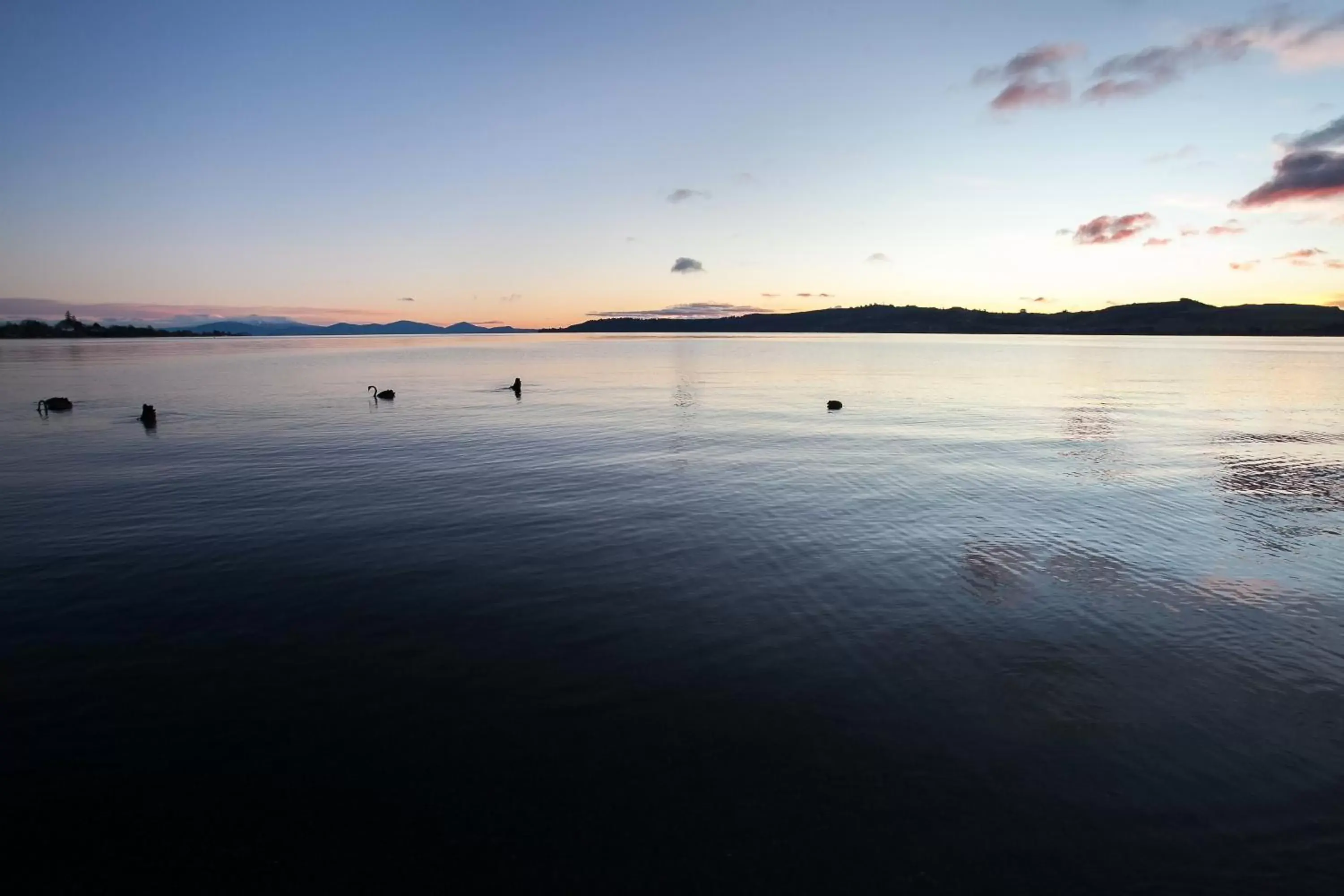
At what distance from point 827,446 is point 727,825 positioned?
2788 cm

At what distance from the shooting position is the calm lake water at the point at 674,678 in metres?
7.66

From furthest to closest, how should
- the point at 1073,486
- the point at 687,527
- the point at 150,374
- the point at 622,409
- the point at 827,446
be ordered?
the point at 150,374 < the point at 622,409 < the point at 827,446 < the point at 1073,486 < the point at 687,527

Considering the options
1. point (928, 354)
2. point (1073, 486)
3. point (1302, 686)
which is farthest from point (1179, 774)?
point (928, 354)

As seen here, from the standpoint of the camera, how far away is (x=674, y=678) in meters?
11.3

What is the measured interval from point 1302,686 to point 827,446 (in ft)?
77.9

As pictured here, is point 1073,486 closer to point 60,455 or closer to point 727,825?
point 727,825

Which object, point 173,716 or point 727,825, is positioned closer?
point 727,825

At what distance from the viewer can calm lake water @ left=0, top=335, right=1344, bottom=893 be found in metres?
7.66

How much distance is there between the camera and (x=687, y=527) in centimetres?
1997

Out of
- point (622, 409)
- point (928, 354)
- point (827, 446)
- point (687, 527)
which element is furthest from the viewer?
point (928, 354)

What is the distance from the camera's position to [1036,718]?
10.2 meters

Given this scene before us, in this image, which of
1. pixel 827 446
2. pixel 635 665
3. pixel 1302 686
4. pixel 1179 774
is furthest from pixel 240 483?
pixel 1302 686

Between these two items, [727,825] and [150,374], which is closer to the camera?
[727,825]

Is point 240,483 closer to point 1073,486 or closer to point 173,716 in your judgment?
point 173,716
